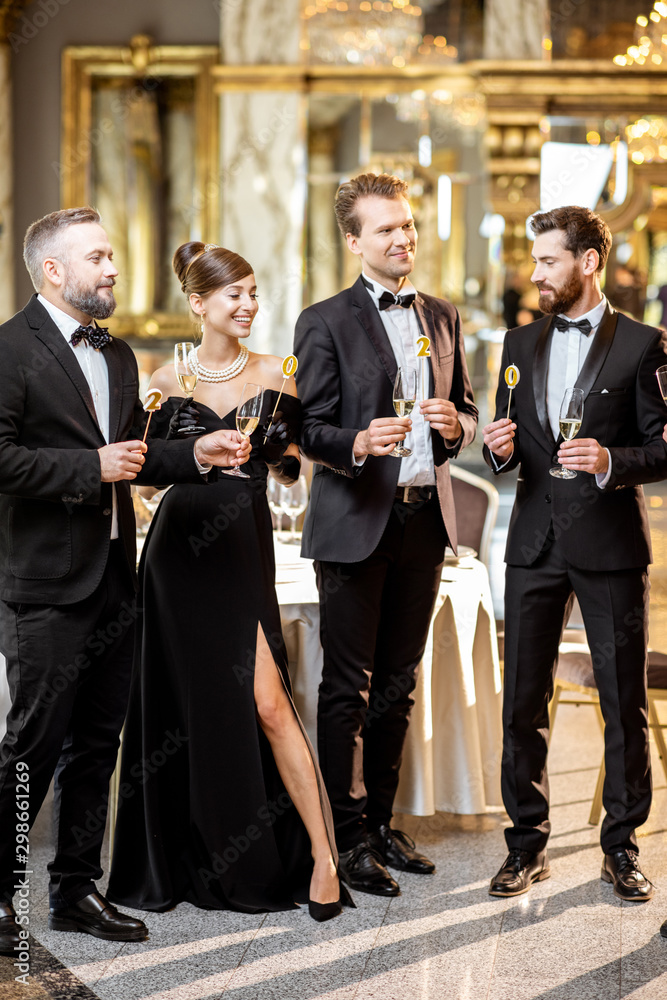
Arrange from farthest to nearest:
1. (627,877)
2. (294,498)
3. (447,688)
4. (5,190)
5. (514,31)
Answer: (5,190) → (514,31) → (294,498) → (447,688) → (627,877)

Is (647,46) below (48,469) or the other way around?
the other way around

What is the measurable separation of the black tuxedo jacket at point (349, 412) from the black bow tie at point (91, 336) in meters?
0.62

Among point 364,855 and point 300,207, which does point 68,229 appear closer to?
point 364,855

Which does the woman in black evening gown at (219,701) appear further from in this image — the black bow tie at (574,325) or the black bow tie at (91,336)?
the black bow tie at (574,325)

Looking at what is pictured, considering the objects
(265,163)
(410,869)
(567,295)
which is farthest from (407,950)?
(265,163)

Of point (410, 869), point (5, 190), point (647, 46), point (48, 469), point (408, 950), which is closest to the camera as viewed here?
point (48, 469)

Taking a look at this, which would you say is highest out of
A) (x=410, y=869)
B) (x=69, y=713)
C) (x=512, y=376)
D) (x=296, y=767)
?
(x=512, y=376)

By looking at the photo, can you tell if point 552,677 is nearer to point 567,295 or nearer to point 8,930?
point 567,295

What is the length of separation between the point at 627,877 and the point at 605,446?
4.04 ft

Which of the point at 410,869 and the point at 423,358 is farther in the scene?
the point at 410,869

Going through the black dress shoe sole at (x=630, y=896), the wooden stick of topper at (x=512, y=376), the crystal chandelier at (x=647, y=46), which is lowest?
the black dress shoe sole at (x=630, y=896)

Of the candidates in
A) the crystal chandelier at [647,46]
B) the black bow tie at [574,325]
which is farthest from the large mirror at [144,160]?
the black bow tie at [574,325]

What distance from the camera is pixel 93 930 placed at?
278 centimetres

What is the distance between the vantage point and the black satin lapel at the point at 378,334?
10.1 feet
